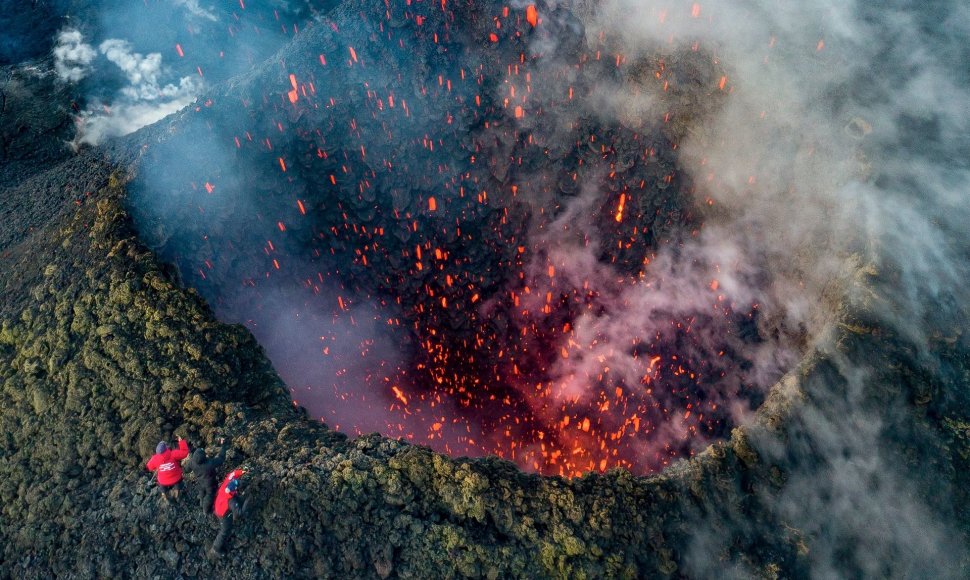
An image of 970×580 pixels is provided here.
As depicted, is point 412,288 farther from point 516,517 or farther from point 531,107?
point 516,517

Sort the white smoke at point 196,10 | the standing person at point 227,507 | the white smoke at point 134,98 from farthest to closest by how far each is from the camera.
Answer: the white smoke at point 196,10, the white smoke at point 134,98, the standing person at point 227,507

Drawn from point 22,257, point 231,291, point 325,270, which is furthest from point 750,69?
point 22,257

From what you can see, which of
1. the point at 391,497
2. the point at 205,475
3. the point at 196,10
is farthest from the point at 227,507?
the point at 196,10

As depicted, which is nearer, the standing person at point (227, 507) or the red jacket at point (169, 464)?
the standing person at point (227, 507)

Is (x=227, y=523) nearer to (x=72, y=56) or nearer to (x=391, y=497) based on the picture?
(x=391, y=497)

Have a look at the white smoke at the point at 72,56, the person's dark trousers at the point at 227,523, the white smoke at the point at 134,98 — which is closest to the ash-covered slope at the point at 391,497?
the person's dark trousers at the point at 227,523

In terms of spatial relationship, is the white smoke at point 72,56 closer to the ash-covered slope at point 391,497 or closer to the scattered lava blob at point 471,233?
the scattered lava blob at point 471,233
